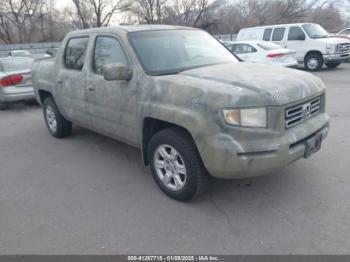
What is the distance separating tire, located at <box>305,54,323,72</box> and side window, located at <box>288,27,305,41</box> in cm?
89

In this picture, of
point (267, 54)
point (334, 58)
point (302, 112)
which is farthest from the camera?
point (334, 58)

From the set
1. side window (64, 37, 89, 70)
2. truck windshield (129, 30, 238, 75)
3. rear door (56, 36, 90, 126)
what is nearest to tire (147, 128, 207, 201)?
truck windshield (129, 30, 238, 75)

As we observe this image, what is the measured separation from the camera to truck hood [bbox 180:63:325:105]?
295 centimetres

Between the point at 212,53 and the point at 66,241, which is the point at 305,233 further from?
the point at 212,53

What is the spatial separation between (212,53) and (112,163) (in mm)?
2117

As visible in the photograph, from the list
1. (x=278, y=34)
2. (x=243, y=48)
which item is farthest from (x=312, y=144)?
(x=278, y=34)

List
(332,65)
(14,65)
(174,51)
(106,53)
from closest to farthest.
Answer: (174,51) → (106,53) → (14,65) → (332,65)

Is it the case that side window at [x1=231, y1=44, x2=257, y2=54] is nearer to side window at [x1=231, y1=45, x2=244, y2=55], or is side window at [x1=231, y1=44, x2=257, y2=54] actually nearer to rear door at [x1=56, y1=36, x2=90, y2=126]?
side window at [x1=231, y1=45, x2=244, y2=55]

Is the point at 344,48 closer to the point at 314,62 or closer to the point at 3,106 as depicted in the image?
the point at 314,62

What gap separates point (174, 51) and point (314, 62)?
11.8 metres

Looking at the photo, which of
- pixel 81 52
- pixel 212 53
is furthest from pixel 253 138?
pixel 81 52

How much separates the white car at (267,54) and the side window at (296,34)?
197cm

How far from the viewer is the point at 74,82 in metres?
4.81

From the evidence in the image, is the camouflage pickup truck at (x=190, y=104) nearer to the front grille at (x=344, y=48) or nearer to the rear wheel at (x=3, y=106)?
the rear wheel at (x=3, y=106)
